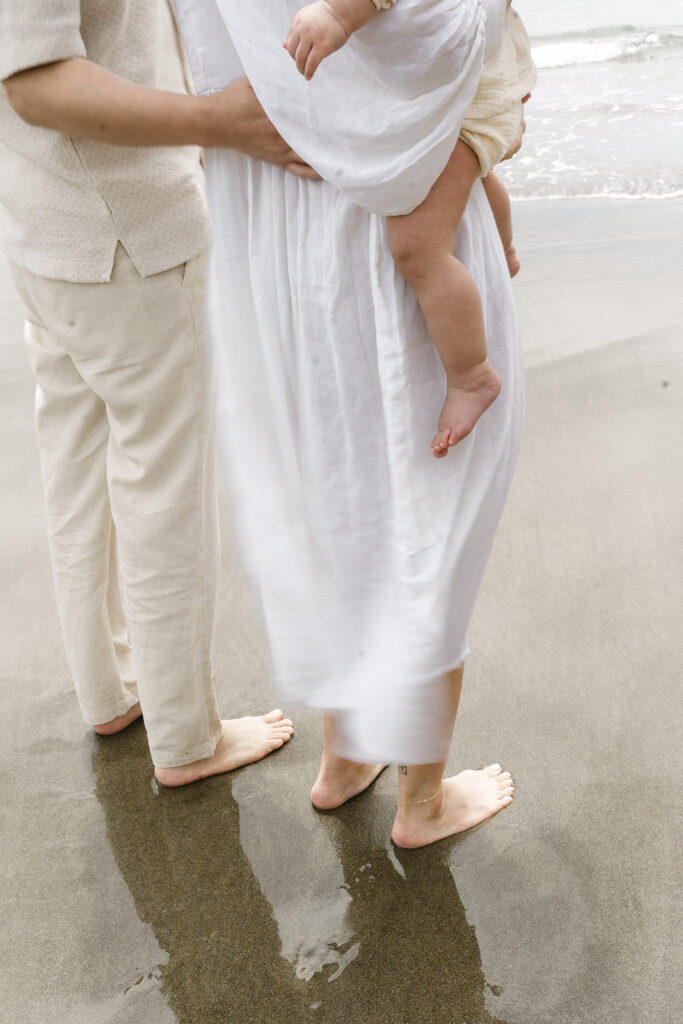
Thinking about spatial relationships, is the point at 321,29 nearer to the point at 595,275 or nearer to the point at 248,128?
the point at 248,128

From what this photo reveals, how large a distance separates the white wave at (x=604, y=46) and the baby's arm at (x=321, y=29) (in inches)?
281

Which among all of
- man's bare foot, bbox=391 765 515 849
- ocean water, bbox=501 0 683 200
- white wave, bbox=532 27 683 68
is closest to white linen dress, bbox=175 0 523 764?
man's bare foot, bbox=391 765 515 849

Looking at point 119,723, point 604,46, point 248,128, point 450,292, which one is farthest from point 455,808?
point 604,46

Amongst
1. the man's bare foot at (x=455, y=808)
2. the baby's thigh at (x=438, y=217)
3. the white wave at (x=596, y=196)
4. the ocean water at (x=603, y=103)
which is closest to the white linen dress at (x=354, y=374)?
the baby's thigh at (x=438, y=217)

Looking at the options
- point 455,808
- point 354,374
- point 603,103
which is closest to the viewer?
point 354,374

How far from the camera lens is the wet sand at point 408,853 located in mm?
1523

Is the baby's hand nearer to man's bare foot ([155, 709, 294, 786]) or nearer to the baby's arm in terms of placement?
the baby's arm

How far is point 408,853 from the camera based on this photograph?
1747mm

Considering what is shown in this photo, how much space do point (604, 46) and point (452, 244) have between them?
7644 mm

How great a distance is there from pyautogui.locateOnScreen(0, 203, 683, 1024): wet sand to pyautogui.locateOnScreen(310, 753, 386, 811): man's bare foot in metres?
0.04

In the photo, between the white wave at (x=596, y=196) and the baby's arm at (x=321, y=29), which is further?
the white wave at (x=596, y=196)

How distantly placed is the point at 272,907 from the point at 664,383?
6.71 feet

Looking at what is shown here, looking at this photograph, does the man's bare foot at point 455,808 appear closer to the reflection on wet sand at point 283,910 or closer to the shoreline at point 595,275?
the reflection on wet sand at point 283,910

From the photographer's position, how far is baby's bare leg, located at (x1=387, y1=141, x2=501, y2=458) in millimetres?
1194
